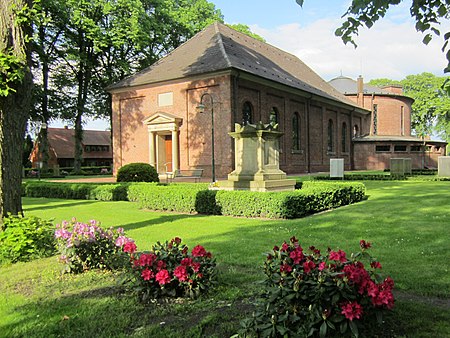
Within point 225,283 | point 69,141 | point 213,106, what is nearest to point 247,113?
point 213,106

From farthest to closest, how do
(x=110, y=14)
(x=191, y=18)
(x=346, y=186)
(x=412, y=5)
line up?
(x=191, y=18), (x=110, y=14), (x=346, y=186), (x=412, y=5)

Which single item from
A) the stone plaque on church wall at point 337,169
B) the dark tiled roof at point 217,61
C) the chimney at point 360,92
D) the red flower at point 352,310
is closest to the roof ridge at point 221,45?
the dark tiled roof at point 217,61

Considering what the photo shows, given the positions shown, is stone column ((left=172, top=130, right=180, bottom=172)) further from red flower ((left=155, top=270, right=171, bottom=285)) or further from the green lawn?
red flower ((left=155, top=270, right=171, bottom=285))

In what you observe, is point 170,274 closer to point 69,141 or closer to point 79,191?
point 79,191

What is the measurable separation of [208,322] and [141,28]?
3195 centimetres

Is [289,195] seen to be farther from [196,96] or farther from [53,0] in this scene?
[53,0]

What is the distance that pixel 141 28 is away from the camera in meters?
31.9

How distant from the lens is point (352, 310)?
3055 millimetres

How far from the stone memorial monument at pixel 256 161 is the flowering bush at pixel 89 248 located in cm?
799

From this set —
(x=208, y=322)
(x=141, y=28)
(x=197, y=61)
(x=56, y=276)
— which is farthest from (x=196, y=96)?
(x=208, y=322)

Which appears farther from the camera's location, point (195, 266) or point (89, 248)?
point (89, 248)

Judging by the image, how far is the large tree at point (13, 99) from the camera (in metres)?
6.61

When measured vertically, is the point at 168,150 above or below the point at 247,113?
below

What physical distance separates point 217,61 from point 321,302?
23.1 meters
